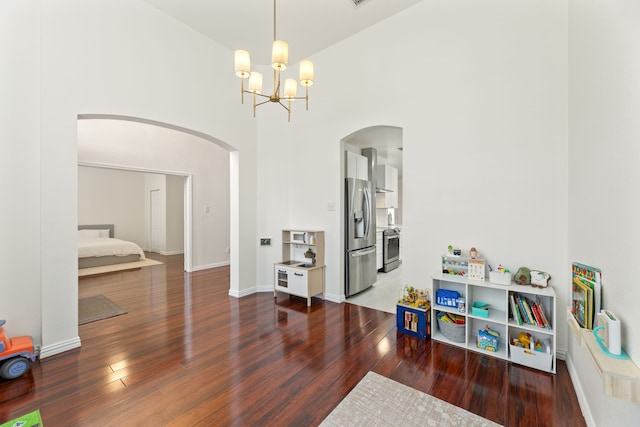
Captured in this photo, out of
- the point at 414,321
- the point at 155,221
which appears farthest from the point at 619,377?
the point at 155,221

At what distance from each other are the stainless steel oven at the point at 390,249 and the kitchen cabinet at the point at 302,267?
6.94 feet

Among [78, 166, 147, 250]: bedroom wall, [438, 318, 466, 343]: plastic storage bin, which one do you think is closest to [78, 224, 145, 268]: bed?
[78, 166, 147, 250]: bedroom wall

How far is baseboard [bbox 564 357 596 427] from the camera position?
60.5 inches

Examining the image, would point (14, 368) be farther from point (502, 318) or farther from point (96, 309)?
point (502, 318)

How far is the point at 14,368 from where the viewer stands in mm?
2016

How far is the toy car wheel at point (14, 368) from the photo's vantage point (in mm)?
1989

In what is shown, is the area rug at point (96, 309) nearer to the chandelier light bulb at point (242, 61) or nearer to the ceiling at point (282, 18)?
the chandelier light bulb at point (242, 61)

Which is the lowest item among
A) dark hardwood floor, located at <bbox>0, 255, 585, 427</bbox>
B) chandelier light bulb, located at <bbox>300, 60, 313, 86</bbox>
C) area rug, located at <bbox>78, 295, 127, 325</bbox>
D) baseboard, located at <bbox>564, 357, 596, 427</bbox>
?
dark hardwood floor, located at <bbox>0, 255, 585, 427</bbox>

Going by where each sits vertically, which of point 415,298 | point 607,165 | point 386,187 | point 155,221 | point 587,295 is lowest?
point 415,298

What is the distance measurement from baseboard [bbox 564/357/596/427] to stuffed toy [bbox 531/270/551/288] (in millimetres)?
602

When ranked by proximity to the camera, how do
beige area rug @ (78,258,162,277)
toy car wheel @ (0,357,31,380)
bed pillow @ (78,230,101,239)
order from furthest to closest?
bed pillow @ (78,230,101,239), beige area rug @ (78,258,162,277), toy car wheel @ (0,357,31,380)

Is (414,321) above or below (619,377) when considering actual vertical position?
below

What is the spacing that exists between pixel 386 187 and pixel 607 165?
15.8 ft

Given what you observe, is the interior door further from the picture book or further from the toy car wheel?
the picture book
